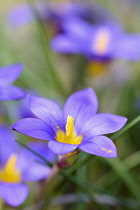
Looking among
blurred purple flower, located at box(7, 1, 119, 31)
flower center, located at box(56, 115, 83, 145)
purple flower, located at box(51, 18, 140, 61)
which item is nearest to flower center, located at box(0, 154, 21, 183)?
flower center, located at box(56, 115, 83, 145)

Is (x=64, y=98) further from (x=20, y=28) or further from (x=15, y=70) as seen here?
(x=20, y=28)

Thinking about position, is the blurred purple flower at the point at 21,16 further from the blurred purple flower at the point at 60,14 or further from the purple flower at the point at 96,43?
the purple flower at the point at 96,43

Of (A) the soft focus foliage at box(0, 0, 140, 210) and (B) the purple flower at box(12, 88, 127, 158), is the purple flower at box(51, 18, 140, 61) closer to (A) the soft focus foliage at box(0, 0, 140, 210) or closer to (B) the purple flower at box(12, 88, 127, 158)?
(A) the soft focus foliage at box(0, 0, 140, 210)

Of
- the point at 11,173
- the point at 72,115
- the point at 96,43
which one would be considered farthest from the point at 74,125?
Answer: the point at 96,43

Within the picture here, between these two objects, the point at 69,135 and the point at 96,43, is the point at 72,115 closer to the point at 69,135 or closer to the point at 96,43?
the point at 69,135

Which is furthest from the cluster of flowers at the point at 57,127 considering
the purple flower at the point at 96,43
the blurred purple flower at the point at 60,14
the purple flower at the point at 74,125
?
the blurred purple flower at the point at 60,14

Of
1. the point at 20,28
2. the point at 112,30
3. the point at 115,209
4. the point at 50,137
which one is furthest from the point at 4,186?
the point at 20,28
